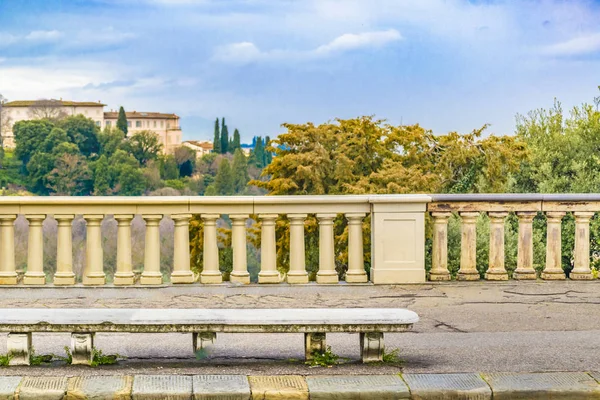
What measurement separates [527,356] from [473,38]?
9394 centimetres

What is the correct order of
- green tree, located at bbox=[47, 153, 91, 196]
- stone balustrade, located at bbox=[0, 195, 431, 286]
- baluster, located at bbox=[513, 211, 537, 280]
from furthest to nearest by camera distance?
1. green tree, located at bbox=[47, 153, 91, 196]
2. baluster, located at bbox=[513, 211, 537, 280]
3. stone balustrade, located at bbox=[0, 195, 431, 286]

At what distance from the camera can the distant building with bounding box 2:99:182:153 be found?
13600cm

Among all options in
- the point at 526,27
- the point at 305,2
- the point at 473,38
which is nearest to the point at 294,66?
the point at 305,2

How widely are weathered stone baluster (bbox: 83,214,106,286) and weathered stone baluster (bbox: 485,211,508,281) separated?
4.15 m

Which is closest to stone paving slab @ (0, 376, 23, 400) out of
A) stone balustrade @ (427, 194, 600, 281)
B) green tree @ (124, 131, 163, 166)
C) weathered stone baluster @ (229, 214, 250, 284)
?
weathered stone baluster @ (229, 214, 250, 284)

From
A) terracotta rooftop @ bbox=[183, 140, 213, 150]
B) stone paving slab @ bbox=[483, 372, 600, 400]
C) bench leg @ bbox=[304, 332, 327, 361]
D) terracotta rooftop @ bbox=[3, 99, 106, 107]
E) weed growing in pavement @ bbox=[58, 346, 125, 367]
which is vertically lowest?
stone paving slab @ bbox=[483, 372, 600, 400]

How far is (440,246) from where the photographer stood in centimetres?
994

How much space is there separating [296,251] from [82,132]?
123m

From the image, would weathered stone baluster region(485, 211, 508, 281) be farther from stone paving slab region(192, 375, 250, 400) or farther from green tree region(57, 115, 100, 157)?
green tree region(57, 115, 100, 157)

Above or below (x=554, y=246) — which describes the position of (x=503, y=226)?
above

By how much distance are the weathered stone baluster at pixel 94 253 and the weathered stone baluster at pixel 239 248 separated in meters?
1.36

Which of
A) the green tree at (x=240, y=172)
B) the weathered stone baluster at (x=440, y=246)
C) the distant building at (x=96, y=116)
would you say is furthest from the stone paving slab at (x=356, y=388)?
the distant building at (x=96, y=116)

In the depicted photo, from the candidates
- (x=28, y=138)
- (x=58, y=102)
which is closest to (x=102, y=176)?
(x=28, y=138)

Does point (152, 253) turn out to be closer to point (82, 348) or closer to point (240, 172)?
point (82, 348)
